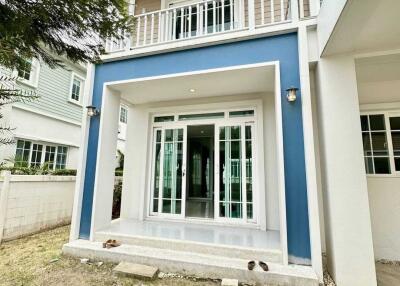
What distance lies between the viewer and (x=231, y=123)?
215 inches

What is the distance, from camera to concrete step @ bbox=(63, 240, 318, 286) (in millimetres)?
3053

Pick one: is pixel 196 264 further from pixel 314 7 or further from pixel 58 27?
pixel 314 7

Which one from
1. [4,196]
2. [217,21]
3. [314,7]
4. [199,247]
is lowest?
[199,247]

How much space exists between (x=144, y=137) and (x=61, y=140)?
186 inches

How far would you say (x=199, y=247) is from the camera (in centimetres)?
372

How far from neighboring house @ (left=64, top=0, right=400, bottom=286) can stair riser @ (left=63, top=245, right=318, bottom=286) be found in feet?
0.06

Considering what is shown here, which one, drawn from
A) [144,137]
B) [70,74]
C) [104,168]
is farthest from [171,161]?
[70,74]

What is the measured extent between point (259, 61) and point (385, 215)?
360cm

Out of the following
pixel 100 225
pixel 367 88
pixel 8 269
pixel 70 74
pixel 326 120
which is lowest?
pixel 8 269

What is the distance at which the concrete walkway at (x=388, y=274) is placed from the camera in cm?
321

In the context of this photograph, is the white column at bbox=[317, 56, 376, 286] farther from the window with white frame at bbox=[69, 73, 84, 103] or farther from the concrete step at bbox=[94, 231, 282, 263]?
the window with white frame at bbox=[69, 73, 84, 103]

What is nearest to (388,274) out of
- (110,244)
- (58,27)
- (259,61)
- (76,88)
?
(259,61)

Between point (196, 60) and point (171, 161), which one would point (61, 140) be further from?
point (196, 60)

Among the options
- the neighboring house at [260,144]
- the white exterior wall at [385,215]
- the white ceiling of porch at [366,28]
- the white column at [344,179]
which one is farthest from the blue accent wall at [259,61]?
the white exterior wall at [385,215]
